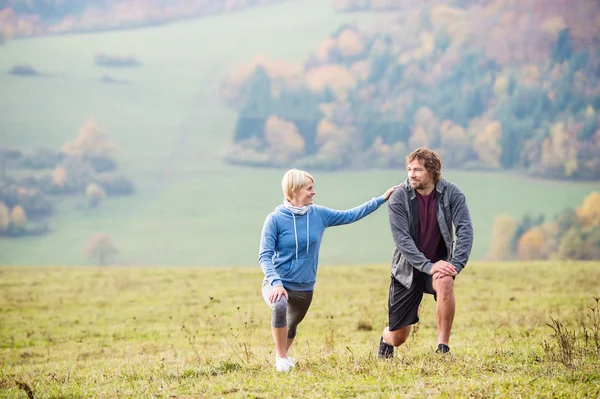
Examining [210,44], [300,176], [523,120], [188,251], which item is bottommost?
[188,251]

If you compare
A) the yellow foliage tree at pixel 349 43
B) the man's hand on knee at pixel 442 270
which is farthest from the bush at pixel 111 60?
the man's hand on knee at pixel 442 270

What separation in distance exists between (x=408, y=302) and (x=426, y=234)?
771 millimetres

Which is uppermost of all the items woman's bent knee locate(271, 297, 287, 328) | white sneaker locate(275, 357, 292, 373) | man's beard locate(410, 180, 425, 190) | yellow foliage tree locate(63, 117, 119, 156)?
yellow foliage tree locate(63, 117, 119, 156)

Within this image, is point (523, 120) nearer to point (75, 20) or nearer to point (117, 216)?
point (117, 216)

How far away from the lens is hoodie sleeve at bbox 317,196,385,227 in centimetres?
886

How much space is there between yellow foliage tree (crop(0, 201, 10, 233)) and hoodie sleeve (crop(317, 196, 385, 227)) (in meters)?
69.8

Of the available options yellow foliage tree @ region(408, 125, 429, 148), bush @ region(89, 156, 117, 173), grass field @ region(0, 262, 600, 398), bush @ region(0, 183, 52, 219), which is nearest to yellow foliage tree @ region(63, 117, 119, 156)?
bush @ region(89, 156, 117, 173)

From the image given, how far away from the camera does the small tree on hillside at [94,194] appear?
80.2 meters

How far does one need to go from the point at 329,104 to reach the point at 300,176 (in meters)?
80.5

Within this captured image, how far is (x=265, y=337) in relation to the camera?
53.0ft

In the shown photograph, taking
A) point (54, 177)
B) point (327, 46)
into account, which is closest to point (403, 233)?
point (54, 177)

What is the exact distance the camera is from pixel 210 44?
3541 inches

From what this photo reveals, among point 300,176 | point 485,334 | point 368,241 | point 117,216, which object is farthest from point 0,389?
point 117,216

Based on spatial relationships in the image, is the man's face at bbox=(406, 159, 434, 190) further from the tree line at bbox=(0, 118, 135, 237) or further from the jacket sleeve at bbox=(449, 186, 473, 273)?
the tree line at bbox=(0, 118, 135, 237)
